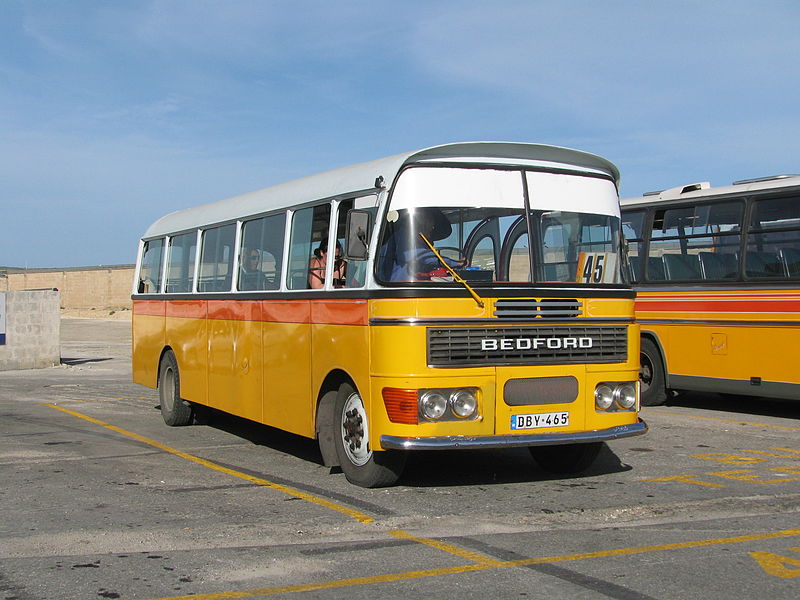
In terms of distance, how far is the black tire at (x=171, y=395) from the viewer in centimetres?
1348

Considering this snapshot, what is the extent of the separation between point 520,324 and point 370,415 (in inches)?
55.5

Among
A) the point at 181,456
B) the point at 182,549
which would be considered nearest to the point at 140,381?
the point at 181,456

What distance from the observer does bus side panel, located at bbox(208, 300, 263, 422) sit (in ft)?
35.6

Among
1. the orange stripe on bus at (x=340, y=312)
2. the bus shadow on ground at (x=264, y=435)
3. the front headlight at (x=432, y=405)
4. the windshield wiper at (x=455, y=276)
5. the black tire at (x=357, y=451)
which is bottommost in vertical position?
the bus shadow on ground at (x=264, y=435)

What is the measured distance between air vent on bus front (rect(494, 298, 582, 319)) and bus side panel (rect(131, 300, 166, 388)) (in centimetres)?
697

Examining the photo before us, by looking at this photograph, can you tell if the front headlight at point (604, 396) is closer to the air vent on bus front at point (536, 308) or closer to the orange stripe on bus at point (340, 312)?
the air vent on bus front at point (536, 308)

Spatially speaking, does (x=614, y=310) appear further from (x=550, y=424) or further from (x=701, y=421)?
(x=701, y=421)

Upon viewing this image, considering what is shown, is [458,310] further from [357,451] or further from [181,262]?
[181,262]

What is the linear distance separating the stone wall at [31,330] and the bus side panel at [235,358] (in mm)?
14411

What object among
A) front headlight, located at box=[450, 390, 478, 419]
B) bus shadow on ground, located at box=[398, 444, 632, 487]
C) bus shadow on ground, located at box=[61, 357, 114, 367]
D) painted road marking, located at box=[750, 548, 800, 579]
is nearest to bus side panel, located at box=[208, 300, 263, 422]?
bus shadow on ground, located at box=[398, 444, 632, 487]

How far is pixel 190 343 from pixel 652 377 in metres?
7.21

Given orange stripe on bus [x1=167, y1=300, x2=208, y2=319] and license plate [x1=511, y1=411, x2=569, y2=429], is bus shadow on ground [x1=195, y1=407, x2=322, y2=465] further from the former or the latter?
license plate [x1=511, y1=411, x2=569, y2=429]

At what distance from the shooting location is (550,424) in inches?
333

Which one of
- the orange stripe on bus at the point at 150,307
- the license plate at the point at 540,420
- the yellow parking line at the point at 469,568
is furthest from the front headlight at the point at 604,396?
the orange stripe on bus at the point at 150,307
